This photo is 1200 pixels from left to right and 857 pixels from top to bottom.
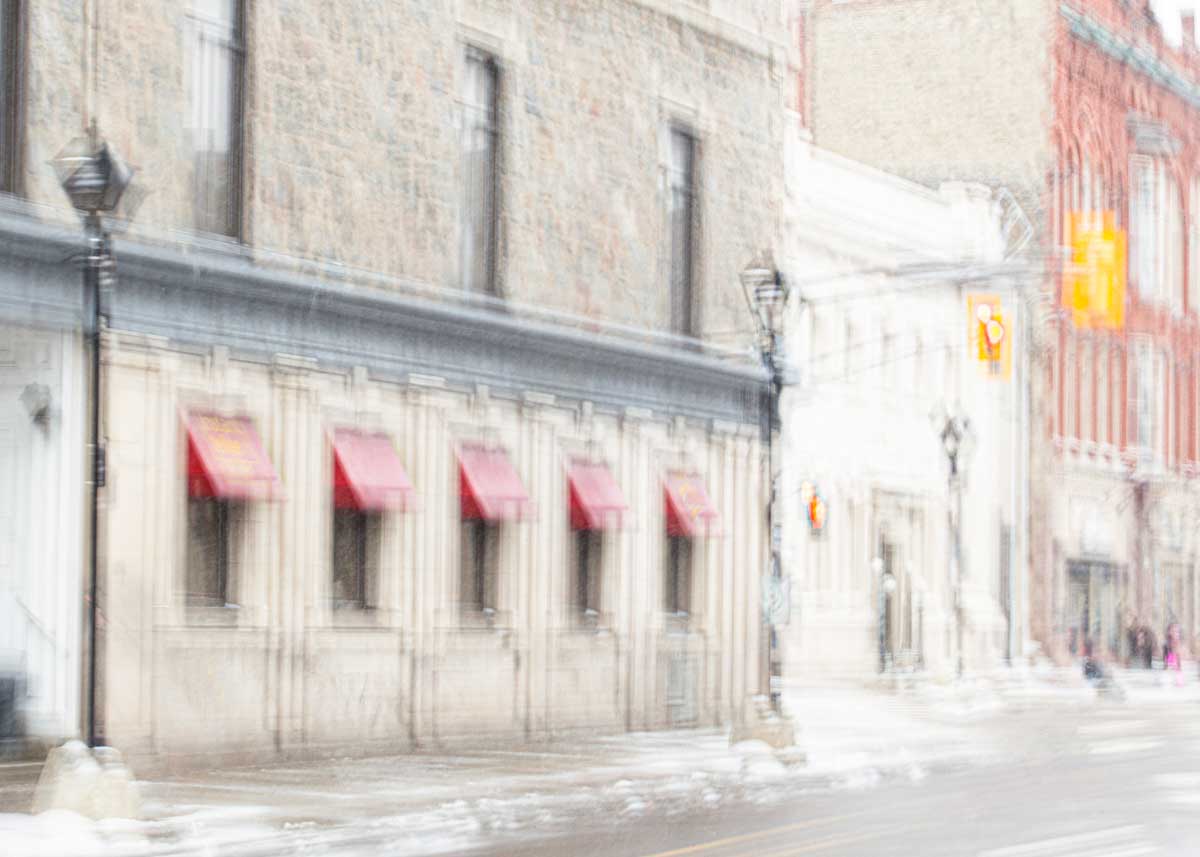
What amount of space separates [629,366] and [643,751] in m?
5.79

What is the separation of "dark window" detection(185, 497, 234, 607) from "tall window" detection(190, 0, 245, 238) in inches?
115

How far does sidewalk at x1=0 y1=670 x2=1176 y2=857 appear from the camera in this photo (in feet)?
63.6

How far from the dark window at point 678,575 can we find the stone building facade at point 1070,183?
28669 millimetres

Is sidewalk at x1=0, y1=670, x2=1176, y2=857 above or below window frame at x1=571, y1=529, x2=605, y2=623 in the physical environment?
below

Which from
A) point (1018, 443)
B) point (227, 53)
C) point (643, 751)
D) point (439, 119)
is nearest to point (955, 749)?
point (643, 751)

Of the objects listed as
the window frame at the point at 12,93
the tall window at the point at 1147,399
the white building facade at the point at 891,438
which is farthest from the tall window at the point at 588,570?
the tall window at the point at 1147,399

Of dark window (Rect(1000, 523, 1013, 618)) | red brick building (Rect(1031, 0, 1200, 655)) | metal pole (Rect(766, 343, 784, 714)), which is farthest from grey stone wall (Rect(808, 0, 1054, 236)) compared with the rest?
metal pole (Rect(766, 343, 784, 714))

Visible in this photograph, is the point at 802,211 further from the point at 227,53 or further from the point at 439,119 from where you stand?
the point at 227,53

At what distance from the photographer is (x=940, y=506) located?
58375 mm

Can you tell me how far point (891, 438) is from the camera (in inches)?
2202

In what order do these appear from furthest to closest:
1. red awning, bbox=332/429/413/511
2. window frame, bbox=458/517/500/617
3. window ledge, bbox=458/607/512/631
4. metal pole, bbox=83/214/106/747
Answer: window frame, bbox=458/517/500/617 < window ledge, bbox=458/607/512/631 < red awning, bbox=332/429/413/511 < metal pole, bbox=83/214/106/747

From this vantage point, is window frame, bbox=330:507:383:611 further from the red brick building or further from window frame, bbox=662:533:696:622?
the red brick building

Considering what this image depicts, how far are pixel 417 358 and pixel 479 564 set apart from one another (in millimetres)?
3221

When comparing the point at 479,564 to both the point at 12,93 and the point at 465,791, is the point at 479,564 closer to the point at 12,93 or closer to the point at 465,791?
the point at 465,791
